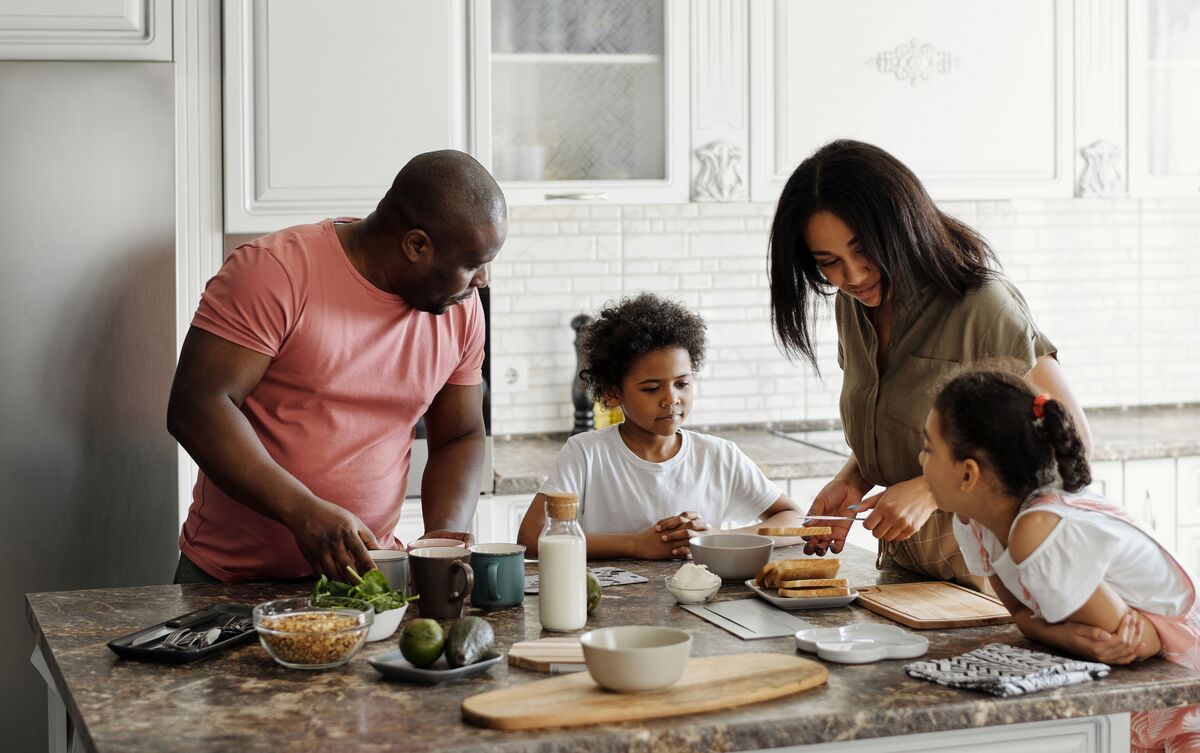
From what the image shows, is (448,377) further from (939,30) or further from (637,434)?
(939,30)

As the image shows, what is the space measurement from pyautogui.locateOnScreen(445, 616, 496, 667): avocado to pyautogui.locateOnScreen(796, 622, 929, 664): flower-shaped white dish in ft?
1.34

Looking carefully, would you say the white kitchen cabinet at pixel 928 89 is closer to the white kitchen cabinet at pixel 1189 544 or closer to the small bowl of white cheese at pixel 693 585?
the white kitchen cabinet at pixel 1189 544

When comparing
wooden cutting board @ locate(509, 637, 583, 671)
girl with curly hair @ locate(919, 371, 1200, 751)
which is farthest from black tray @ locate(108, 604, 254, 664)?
girl with curly hair @ locate(919, 371, 1200, 751)

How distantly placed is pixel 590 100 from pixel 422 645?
7.79 ft

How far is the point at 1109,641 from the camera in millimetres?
1614

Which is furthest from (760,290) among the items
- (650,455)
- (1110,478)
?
(650,455)

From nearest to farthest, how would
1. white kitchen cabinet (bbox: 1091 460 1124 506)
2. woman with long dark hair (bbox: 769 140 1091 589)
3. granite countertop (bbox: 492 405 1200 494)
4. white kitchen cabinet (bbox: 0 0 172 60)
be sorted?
woman with long dark hair (bbox: 769 140 1091 589) < white kitchen cabinet (bbox: 0 0 172 60) < granite countertop (bbox: 492 405 1200 494) < white kitchen cabinet (bbox: 1091 460 1124 506)

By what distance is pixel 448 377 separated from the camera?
2.32 metres

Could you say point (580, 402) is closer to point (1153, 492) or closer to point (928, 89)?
point (928, 89)

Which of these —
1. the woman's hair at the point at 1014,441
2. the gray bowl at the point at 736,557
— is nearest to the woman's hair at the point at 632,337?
the gray bowl at the point at 736,557

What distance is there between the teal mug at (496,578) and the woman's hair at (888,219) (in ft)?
2.42

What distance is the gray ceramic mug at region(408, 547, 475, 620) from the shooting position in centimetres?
180

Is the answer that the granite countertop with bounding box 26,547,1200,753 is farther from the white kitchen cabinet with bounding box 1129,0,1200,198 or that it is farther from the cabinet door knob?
the white kitchen cabinet with bounding box 1129,0,1200,198

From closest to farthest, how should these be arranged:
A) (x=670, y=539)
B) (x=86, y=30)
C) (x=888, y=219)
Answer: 1. (x=888, y=219)
2. (x=670, y=539)
3. (x=86, y=30)
